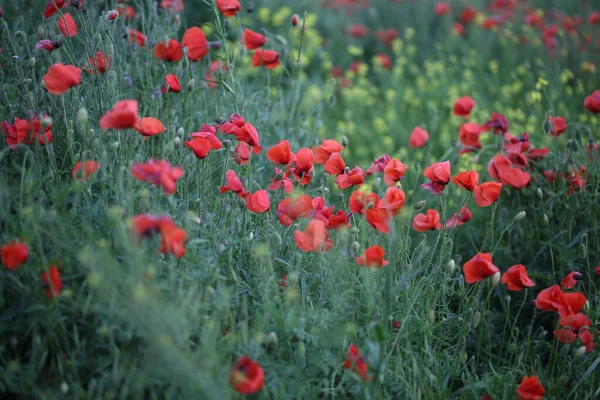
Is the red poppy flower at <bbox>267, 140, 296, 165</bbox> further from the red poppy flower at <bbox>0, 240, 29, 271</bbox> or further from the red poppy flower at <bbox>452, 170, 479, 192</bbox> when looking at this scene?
the red poppy flower at <bbox>0, 240, 29, 271</bbox>

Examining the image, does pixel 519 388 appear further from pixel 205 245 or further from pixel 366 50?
pixel 366 50

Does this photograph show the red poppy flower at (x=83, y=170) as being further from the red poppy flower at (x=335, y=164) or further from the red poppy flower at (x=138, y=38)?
the red poppy flower at (x=138, y=38)

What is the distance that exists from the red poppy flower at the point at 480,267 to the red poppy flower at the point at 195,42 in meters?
1.49

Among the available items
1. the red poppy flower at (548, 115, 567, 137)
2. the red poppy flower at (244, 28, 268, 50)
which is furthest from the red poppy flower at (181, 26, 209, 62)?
the red poppy flower at (548, 115, 567, 137)

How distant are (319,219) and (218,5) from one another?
1068mm

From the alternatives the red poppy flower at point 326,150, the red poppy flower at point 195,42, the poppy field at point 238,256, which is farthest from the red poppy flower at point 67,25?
the red poppy flower at point 326,150

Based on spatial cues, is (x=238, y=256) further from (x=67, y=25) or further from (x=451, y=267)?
(x=67, y=25)

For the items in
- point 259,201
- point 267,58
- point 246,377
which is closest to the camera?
point 246,377

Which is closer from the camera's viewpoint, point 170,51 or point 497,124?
point 170,51

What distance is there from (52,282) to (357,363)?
900 mm

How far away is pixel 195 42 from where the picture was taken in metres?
2.70

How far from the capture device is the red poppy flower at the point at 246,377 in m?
1.55

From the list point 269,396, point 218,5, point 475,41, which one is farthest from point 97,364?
point 475,41

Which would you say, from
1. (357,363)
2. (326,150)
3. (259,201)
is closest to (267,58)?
(326,150)
